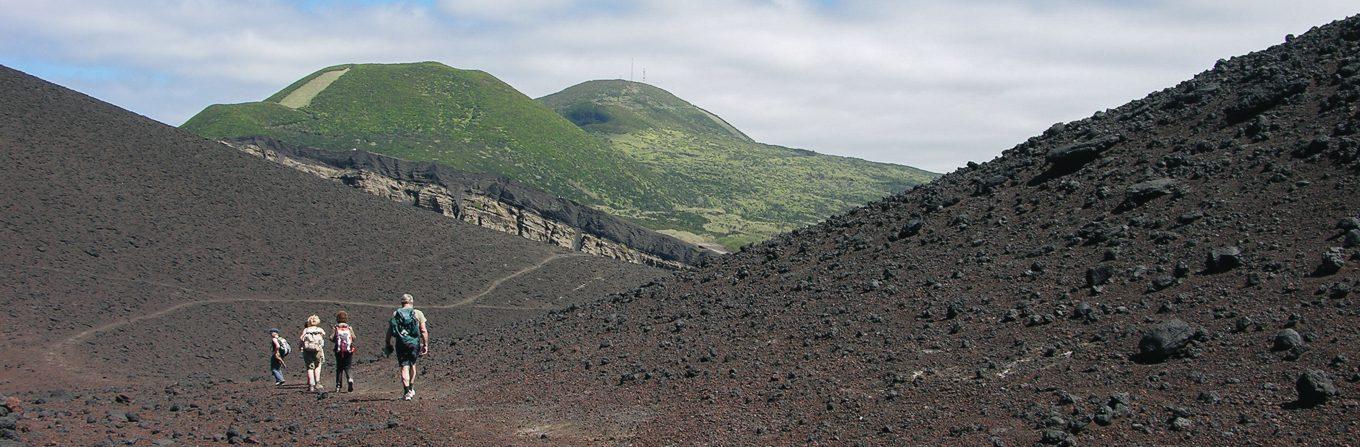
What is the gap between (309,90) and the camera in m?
125

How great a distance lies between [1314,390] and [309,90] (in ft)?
413

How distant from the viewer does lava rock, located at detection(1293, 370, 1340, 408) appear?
29.3ft

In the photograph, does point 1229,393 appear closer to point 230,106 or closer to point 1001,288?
point 1001,288

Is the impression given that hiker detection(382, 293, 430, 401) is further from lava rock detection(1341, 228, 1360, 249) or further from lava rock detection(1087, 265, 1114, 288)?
lava rock detection(1341, 228, 1360, 249)

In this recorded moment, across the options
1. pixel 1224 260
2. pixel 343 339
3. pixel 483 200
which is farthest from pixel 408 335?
pixel 483 200

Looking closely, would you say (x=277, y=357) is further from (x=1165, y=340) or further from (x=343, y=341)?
(x=1165, y=340)

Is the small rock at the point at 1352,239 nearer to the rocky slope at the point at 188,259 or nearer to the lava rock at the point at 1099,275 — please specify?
the lava rock at the point at 1099,275

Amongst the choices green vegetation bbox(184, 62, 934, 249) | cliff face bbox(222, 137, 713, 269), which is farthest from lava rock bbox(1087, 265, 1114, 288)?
green vegetation bbox(184, 62, 934, 249)

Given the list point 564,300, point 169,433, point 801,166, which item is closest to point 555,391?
point 169,433

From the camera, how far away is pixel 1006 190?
62.8 ft

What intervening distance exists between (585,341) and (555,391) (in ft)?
11.8

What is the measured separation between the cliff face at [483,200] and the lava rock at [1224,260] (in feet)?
150

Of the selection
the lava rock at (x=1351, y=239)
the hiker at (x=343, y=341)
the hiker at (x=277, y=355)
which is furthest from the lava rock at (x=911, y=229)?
the hiker at (x=277, y=355)

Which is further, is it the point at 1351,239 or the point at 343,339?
the point at 343,339
